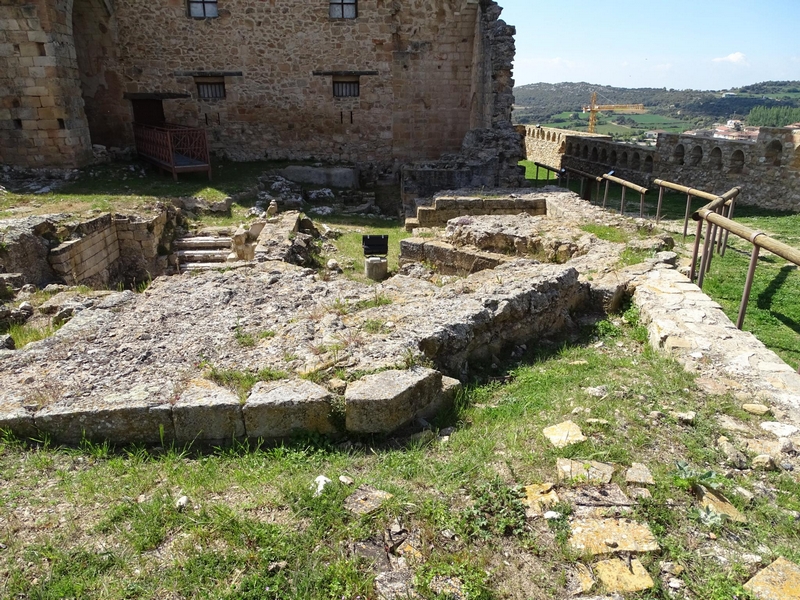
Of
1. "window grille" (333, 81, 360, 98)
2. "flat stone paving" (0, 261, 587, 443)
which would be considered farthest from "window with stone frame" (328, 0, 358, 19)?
"flat stone paving" (0, 261, 587, 443)

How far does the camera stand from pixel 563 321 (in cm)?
587

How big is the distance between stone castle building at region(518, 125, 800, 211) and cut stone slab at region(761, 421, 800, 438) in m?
13.6

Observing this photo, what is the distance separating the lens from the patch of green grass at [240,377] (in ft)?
13.2

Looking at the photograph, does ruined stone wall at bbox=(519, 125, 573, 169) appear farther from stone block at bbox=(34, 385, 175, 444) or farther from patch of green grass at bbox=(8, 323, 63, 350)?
stone block at bbox=(34, 385, 175, 444)

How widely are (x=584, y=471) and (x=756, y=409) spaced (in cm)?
153

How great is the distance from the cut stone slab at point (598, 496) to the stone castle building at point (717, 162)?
14.9 metres

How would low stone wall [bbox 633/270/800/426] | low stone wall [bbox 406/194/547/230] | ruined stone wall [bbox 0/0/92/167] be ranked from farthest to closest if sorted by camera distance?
ruined stone wall [bbox 0/0/92/167] < low stone wall [bbox 406/194/547/230] < low stone wall [bbox 633/270/800/426]

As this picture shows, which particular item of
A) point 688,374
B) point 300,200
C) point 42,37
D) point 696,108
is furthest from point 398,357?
point 696,108

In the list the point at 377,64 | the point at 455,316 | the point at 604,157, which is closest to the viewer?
the point at 455,316

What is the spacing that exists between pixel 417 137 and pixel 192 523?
1710 centimetres

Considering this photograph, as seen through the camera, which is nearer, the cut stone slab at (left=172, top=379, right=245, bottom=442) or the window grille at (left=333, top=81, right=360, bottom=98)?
the cut stone slab at (left=172, top=379, right=245, bottom=442)

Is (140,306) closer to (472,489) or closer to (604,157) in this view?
(472,489)

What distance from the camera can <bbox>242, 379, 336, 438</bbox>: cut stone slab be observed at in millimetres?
3734

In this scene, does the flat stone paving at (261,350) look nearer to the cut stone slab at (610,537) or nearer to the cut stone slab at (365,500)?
the cut stone slab at (365,500)
